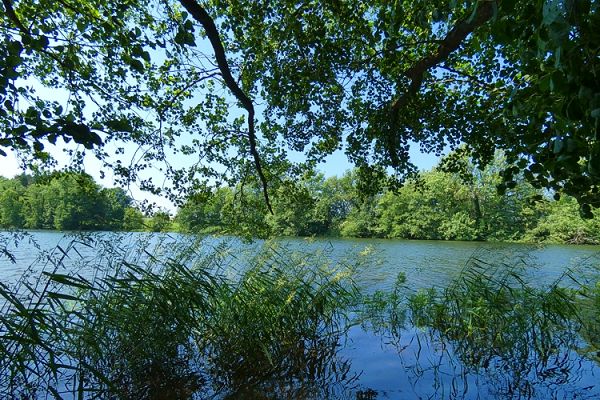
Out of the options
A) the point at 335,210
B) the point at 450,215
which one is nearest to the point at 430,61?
the point at 450,215

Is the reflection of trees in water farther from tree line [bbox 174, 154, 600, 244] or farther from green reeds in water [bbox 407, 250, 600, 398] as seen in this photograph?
tree line [bbox 174, 154, 600, 244]

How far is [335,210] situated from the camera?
57.2 metres

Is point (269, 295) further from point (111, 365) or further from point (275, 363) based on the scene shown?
point (111, 365)

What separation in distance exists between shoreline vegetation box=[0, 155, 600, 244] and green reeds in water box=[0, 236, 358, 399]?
3.50ft

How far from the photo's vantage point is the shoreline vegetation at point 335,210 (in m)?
6.44

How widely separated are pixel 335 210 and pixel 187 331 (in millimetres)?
53752

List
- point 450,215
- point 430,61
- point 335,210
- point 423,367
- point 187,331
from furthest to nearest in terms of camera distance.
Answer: point 335,210
point 450,215
point 430,61
point 423,367
point 187,331

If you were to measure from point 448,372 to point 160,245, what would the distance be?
4.09 metres

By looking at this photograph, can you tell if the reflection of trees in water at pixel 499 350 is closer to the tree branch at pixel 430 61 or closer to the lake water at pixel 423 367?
the lake water at pixel 423 367

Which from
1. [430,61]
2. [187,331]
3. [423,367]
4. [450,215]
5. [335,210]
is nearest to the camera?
[187,331]

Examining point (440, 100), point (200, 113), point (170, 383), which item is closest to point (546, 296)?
point (440, 100)

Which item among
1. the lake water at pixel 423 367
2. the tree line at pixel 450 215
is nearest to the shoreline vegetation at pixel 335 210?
the tree line at pixel 450 215

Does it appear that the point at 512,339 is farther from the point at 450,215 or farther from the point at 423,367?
the point at 450,215

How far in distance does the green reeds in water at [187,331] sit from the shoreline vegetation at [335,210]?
107 centimetres
